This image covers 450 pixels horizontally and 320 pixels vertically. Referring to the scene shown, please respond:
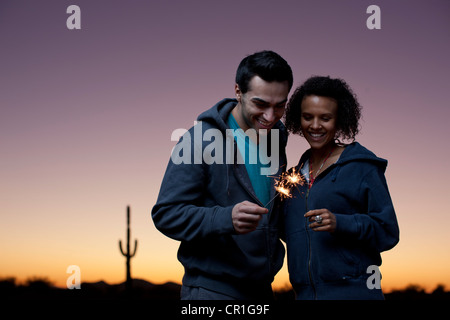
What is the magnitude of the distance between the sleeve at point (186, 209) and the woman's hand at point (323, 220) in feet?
1.95

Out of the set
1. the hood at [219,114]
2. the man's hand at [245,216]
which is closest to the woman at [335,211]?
the man's hand at [245,216]

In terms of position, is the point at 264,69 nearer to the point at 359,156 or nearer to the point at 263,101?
the point at 263,101

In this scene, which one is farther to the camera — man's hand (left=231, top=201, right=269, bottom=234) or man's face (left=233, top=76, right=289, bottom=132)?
man's face (left=233, top=76, right=289, bottom=132)

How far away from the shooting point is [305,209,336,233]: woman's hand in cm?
336

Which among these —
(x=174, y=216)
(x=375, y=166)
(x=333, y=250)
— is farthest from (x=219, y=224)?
(x=375, y=166)

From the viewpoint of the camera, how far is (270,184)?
3.81m

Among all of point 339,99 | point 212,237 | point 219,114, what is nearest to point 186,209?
point 212,237

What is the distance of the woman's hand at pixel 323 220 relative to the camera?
3363 millimetres

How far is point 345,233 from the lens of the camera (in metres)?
3.44

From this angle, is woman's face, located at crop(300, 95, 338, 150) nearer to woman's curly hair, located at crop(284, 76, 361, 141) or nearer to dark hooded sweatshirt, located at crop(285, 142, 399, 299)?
woman's curly hair, located at crop(284, 76, 361, 141)

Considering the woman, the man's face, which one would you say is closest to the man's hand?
the woman

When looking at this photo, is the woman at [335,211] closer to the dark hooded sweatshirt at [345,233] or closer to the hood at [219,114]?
the dark hooded sweatshirt at [345,233]

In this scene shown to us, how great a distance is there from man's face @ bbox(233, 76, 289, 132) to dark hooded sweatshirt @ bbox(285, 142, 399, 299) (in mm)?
600
